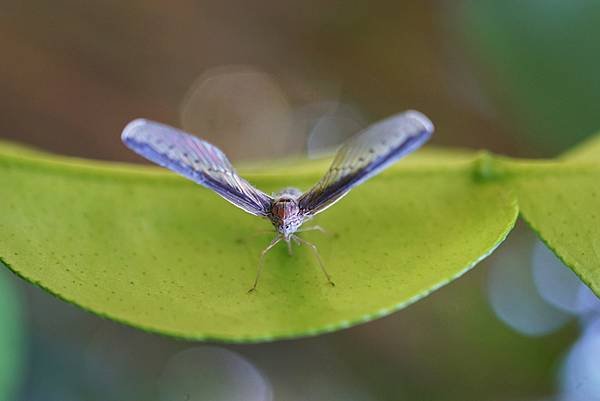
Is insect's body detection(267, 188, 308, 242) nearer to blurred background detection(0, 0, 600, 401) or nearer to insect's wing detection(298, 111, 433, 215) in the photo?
insect's wing detection(298, 111, 433, 215)

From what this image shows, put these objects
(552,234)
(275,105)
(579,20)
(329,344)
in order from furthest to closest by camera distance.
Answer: (275,105) → (329,344) → (579,20) → (552,234)

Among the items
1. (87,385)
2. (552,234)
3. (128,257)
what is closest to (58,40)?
(87,385)

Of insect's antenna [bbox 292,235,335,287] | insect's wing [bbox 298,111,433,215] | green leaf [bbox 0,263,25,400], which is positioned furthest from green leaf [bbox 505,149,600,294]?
green leaf [bbox 0,263,25,400]

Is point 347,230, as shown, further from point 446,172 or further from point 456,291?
point 456,291

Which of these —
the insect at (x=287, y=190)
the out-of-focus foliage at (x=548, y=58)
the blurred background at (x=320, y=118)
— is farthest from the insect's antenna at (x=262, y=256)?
the out-of-focus foliage at (x=548, y=58)

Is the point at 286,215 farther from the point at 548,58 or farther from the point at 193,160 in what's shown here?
the point at 548,58

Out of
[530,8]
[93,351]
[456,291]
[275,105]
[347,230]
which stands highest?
[275,105]
